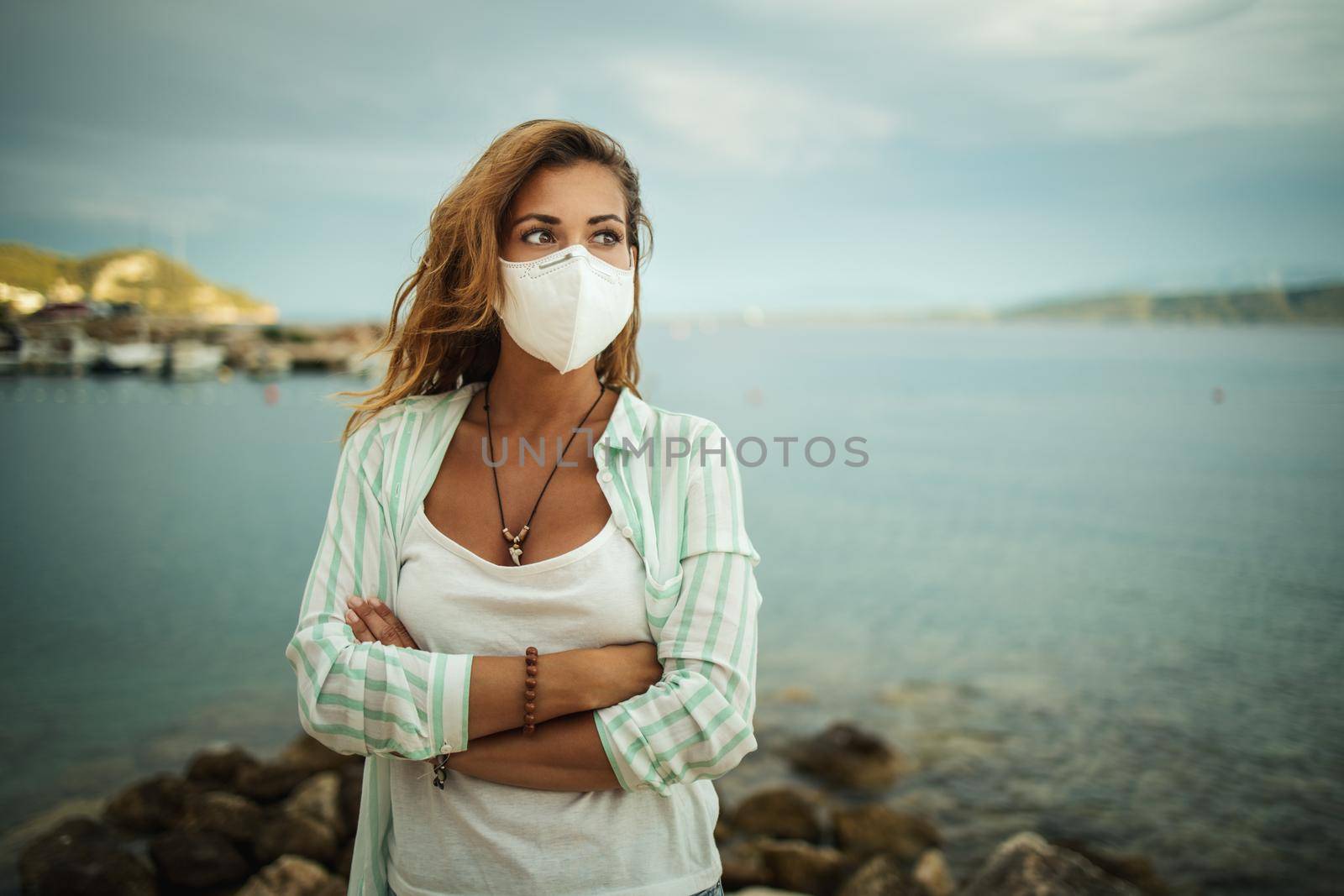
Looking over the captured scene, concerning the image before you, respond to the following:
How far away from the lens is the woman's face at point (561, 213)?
2012 millimetres

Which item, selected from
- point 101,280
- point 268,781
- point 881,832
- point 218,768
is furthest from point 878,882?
point 101,280

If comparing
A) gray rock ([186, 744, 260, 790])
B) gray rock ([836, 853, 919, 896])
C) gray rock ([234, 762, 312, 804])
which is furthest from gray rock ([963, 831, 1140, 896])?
gray rock ([186, 744, 260, 790])

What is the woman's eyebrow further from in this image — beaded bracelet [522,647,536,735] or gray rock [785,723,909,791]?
gray rock [785,723,909,791]

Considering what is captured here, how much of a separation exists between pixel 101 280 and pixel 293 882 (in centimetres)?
577

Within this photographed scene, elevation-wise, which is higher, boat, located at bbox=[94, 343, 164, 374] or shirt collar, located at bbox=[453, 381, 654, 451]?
boat, located at bbox=[94, 343, 164, 374]

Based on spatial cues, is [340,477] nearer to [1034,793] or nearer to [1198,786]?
[1034,793]

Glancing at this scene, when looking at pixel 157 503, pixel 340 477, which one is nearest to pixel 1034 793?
pixel 340 477

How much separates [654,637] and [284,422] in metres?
30.2

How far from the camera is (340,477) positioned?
6.63 ft

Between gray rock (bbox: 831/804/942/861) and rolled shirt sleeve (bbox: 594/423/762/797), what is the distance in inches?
180

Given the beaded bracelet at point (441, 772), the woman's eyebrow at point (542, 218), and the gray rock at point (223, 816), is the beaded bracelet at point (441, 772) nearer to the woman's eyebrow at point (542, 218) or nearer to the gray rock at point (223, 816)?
the woman's eyebrow at point (542, 218)

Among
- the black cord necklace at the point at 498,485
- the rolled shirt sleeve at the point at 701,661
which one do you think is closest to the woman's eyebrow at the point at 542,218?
the black cord necklace at the point at 498,485

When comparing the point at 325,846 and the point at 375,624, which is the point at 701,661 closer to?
the point at 375,624

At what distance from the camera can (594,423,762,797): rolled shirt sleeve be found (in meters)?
1.72
